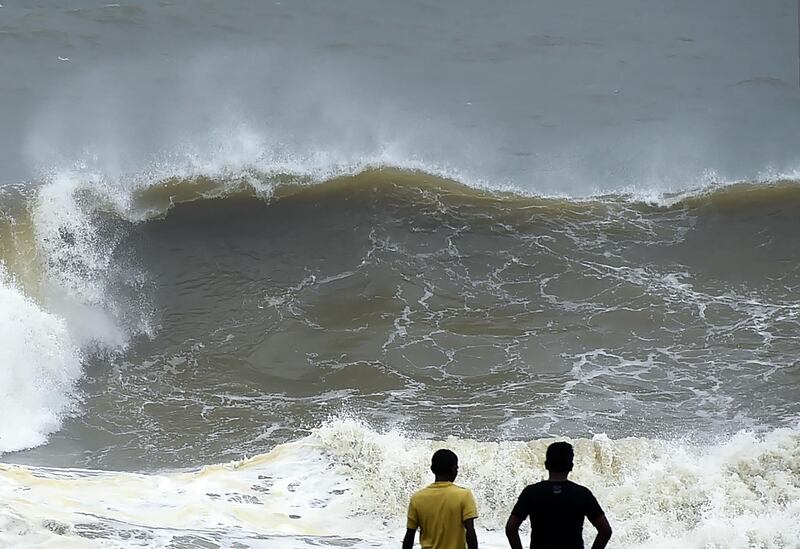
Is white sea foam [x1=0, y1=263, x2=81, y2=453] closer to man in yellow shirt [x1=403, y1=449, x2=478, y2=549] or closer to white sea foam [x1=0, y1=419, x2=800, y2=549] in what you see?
white sea foam [x1=0, y1=419, x2=800, y2=549]

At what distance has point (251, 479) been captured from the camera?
8445 mm

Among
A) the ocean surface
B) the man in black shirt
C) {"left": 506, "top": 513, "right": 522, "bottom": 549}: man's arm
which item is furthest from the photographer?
the ocean surface

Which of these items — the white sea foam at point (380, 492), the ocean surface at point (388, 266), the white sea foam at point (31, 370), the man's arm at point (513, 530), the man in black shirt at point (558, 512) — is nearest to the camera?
the man in black shirt at point (558, 512)

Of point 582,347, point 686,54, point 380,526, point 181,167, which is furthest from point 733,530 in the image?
point 686,54

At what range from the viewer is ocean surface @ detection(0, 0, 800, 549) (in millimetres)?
8312

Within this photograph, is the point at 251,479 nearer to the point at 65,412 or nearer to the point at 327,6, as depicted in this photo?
the point at 65,412

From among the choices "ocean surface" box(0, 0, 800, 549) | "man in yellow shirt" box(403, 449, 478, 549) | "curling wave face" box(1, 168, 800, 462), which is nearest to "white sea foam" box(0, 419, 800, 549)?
"ocean surface" box(0, 0, 800, 549)

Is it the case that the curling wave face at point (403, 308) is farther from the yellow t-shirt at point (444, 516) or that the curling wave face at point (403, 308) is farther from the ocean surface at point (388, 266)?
the yellow t-shirt at point (444, 516)

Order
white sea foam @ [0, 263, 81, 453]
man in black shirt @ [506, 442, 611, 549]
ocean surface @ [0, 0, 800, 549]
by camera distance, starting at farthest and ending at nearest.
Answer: white sea foam @ [0, 263, 81, 453] → ocean surface @ [0, 0, 800, 549] → man in black shirt @ [506, 442, 611, 549]

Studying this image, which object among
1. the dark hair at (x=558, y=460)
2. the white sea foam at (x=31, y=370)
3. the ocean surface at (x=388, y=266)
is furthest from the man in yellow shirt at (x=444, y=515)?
the white sea foam at (x=31, y=370)

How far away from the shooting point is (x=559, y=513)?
4617mm

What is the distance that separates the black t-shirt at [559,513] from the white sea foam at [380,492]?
2.87m

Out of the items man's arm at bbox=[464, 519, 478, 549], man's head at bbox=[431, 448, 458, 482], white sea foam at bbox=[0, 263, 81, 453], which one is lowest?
man's arm at bbox=[464, 519, 478, 549]

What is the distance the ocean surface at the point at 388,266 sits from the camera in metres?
8.31
